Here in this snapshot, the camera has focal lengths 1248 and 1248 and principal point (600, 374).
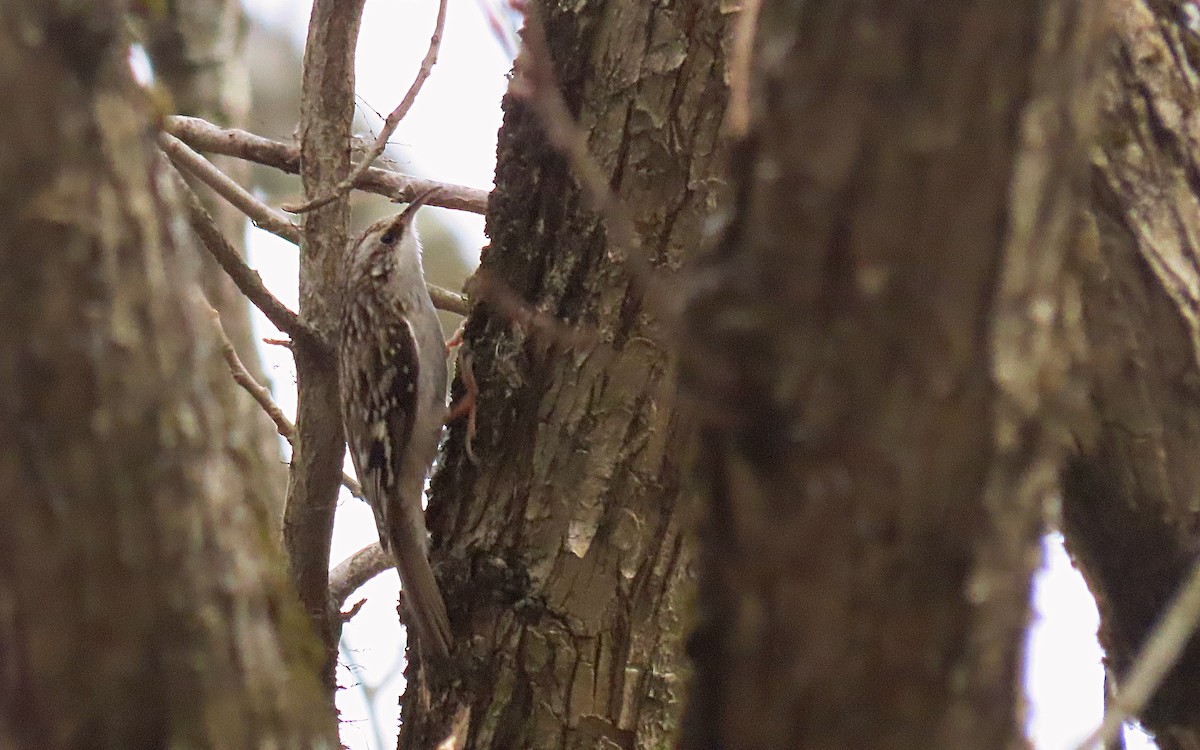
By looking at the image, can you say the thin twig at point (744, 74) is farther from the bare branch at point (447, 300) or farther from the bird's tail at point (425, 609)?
the bare branch at point (447, 300)

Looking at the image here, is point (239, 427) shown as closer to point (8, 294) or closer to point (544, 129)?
point (8, 294)

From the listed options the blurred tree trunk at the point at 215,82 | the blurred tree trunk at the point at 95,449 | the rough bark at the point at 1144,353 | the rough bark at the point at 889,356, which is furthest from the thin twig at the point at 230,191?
the rough bark at the point at 889,356

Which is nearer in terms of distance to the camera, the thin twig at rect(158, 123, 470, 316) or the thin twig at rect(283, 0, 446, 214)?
the thin twig at rect(283, 0, 446, 214)

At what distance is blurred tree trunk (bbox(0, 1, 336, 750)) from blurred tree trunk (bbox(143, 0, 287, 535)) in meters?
0.47

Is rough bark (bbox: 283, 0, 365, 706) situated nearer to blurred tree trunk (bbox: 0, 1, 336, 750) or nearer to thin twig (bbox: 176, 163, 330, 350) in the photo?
thin twig (bbox: 176, 163, 330, 350)

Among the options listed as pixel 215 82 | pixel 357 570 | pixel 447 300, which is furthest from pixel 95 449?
pixel 447 300

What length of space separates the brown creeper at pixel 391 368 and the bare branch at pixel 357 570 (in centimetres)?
10


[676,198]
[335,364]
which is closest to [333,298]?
[335,364]

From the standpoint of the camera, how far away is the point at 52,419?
1234 mm

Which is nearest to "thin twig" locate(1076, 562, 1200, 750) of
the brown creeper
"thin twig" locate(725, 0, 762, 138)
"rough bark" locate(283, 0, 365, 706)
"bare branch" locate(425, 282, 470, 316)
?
"thin twig" locate(725, 0, 762, 138)

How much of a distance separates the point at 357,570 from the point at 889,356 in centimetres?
311

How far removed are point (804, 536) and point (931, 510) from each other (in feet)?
0.38

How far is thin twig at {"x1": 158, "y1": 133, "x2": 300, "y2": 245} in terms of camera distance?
10.6ft

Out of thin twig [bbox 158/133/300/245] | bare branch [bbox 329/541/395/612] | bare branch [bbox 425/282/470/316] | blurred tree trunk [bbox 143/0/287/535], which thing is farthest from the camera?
bare branch [bbox 425/282/470/316]
